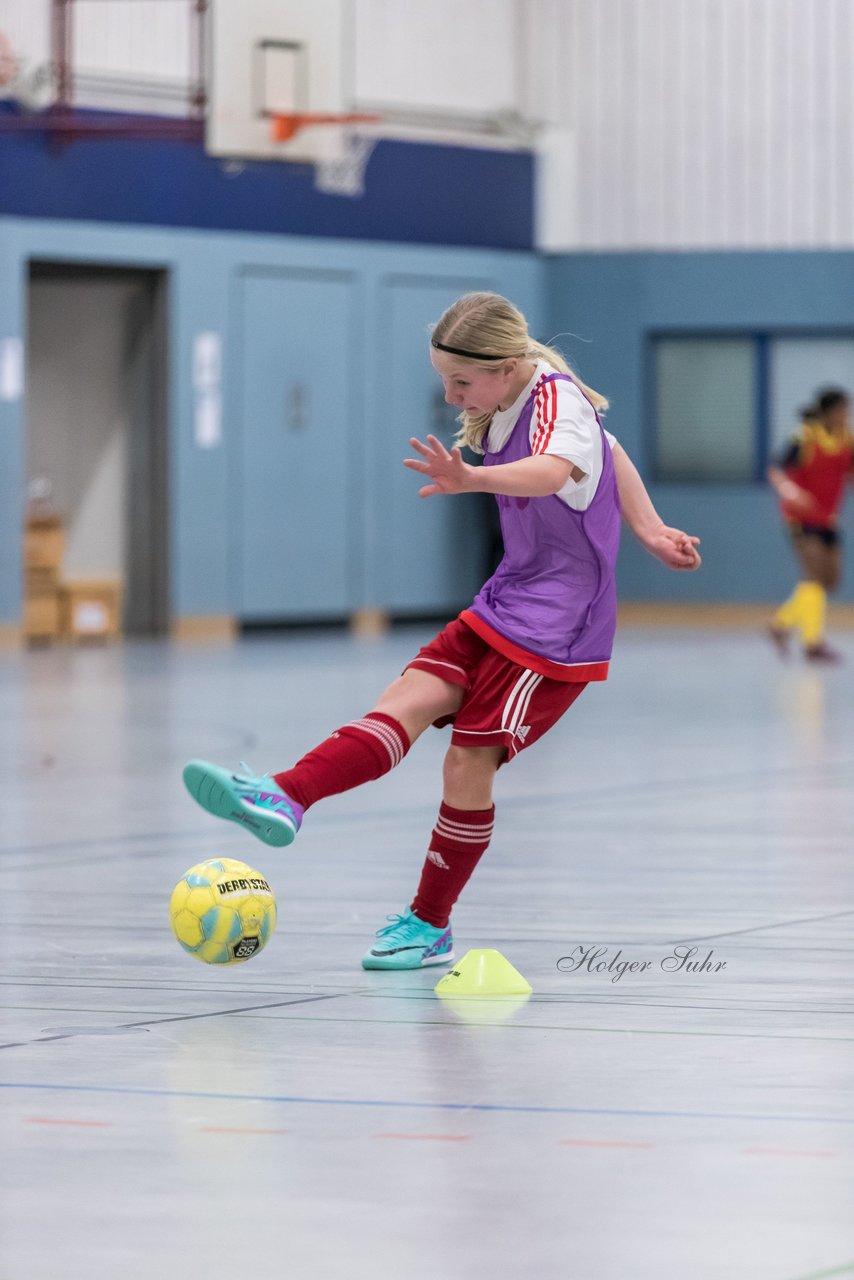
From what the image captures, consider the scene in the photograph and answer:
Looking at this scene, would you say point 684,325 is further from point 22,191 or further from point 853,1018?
point 853,1018

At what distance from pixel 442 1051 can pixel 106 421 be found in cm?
1759

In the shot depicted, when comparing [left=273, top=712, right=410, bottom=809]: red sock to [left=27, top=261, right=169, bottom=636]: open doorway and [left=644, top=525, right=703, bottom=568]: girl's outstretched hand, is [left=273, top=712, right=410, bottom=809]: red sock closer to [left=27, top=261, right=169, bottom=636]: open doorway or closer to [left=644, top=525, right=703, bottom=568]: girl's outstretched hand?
[left=644, top=525, right=703, bottom=568]: girl's outstretched hand

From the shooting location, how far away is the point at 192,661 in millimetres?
17922

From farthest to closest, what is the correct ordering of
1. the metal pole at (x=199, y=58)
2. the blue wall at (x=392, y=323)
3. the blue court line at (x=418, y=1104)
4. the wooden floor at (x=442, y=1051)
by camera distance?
the blue wall at (x=392, y=323)
the metal pole at (x=199, y=58)
the blue court line at (x=418, y=1104)
the wooden floor at (x=442, y=1051)

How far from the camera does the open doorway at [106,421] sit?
2111 cm

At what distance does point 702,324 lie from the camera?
2325 cm

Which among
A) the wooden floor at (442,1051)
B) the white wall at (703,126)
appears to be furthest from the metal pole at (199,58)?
the wooden floor at (442,1051)

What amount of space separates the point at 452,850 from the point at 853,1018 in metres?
1.03

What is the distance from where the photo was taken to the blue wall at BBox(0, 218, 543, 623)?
19.6 meters

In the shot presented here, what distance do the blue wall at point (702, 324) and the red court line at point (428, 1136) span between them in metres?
19.4

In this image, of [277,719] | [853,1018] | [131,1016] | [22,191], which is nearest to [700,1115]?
[853,1018]

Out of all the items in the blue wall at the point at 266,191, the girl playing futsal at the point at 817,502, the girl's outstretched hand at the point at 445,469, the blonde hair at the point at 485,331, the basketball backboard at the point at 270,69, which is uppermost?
the basketball backboard at the point at 270,69

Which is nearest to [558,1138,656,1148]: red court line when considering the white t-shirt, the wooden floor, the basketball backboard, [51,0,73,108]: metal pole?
the wooden floor

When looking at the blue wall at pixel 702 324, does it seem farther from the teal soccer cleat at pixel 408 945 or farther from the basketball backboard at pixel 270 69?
the teal soccer cleat at pixel 408 945
